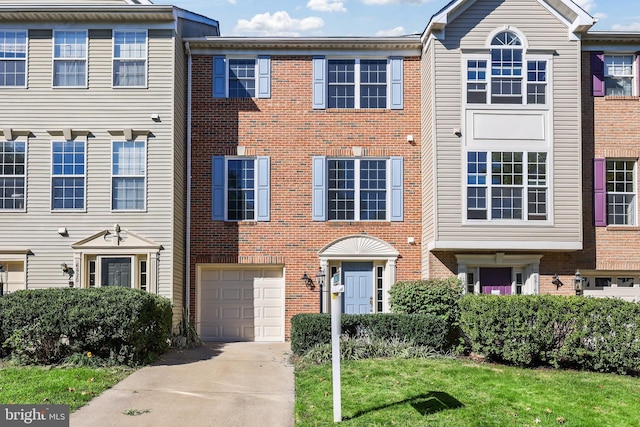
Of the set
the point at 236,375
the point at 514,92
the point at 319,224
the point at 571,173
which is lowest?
the point at 236,375

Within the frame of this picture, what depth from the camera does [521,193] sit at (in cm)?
1777

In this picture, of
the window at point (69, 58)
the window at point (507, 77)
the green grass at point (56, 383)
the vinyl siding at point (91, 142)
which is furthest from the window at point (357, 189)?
the green grass at point (56, 383)

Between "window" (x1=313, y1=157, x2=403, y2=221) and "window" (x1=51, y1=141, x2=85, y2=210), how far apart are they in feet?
18.0

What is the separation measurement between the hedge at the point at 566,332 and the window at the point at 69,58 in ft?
35.1

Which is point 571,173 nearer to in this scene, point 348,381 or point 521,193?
point 521,193

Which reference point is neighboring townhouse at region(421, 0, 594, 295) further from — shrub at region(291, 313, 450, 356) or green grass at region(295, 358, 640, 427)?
green grass at region(295, 358, 640, 427)

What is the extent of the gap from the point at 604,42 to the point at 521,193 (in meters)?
4.45

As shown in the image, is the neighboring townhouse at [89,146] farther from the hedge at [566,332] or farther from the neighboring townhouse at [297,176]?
the hedge at [566,332]

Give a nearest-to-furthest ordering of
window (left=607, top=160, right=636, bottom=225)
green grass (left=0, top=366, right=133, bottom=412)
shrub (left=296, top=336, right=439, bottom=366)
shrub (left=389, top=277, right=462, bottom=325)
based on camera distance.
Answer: green grass (left=0, top=366, right=133, bottom=412) → shrub (left=296, top=336, right=439, bottom=366) → shrub (left=389, top=277, right=462, bottom=325) → window (left=607, top=160, right=636, bottom=225)

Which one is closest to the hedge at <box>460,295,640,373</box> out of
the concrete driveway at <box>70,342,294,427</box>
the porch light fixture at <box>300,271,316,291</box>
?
the concrete driveway at <box>70,342,294,427</box>

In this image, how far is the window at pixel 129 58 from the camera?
18047mm

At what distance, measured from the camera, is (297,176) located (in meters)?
19.1

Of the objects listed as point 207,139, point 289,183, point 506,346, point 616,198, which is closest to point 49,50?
point 207,139

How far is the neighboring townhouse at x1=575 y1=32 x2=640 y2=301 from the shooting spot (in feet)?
61.0
